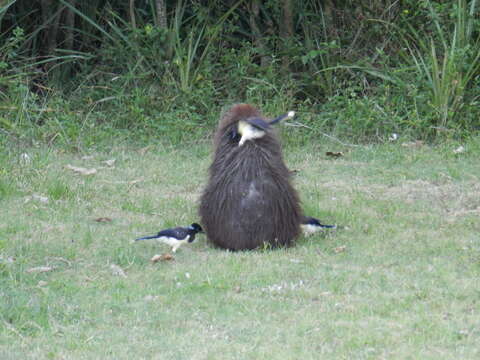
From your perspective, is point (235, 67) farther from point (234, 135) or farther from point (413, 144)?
point (234, 135)

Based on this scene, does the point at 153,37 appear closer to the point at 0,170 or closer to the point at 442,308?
the point at 0,170

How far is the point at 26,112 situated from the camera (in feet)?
29.3

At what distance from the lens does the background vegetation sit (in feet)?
29.8

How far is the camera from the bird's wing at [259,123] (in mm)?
5762

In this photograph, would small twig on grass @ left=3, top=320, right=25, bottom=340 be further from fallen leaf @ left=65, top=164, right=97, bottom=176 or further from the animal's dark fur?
fallen leaf @ left=65, top=164, right=97, bottom=176

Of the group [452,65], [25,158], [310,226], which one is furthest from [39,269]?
[452,65]

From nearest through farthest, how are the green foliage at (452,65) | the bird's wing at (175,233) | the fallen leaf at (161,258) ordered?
the fallen leaf at (161,258), the bird's wing at (175,233), the green foliage at (452,65)

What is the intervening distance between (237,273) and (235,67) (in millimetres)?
5436

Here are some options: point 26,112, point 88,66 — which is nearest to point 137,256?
point 26,112

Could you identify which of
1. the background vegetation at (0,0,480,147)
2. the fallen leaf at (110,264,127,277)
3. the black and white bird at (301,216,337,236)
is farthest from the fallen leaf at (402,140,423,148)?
the fallen leaf at (110,264,127,277)

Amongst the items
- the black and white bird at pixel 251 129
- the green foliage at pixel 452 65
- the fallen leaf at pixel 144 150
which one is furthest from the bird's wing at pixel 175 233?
the green foliage at pixel 452 65

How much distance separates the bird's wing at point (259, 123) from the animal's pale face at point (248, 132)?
0.10 feet

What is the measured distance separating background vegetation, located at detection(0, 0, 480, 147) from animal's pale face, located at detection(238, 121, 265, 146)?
3189 millimetres

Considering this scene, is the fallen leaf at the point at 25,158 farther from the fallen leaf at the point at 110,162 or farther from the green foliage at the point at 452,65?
the green foliage at the point at 452,65
